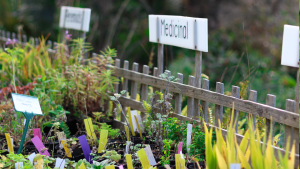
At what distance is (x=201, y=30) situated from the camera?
7.48ft

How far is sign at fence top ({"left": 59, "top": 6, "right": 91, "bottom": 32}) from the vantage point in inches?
145

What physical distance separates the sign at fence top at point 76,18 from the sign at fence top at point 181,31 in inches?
49.9

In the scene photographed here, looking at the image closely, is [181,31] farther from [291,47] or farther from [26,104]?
[26,104]

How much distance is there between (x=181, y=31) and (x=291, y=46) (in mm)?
967

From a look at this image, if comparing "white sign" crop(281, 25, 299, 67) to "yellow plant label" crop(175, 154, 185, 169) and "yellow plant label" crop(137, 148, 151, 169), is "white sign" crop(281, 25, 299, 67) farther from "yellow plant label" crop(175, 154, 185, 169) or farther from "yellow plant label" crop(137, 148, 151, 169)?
"yellow plant label" crop(137, 148, 151, 169)

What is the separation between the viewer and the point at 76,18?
3.87 m

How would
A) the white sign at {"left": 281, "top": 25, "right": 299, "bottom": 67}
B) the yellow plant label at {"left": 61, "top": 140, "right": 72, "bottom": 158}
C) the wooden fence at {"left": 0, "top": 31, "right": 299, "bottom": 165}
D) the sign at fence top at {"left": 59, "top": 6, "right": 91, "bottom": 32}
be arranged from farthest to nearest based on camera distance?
the sign at fence top at {"left": 59, "top": 6, "right": 91, "bottom": 32} < the yellow plant label at {"left": 61, "top": 140, "right": 72, "bottom": 158} < the wooden fence at {"left": 0, "top": 31, "right": 299, "bottom": 165} < the white sign at {"left": 281, "top": 25, "right": 299, "bottom": 67}

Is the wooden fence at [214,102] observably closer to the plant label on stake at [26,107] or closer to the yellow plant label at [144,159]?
the yellow plant label at [144,159]

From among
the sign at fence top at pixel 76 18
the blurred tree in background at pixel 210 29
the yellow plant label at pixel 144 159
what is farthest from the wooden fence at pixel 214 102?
the blurred tree in background at pixel 210 29

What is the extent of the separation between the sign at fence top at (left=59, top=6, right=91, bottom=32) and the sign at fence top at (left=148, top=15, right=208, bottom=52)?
127cm

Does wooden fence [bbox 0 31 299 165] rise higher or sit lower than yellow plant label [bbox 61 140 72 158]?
higher

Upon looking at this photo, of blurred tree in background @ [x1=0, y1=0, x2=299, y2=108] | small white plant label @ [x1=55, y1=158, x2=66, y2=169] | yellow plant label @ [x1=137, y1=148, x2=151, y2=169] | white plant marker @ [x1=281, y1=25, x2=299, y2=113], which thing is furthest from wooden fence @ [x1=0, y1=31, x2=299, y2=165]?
blurred tree in background @ [x1=0, y1=0, x2=299, y2=108]

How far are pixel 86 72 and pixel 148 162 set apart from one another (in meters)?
1.32

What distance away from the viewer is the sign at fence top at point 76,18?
369cm
